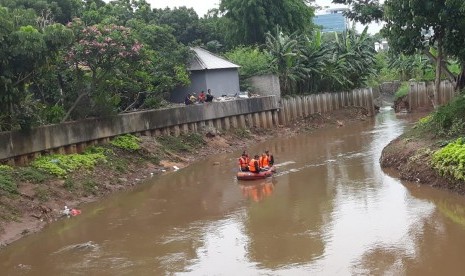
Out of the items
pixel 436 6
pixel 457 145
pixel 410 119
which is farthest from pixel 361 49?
pixel 457 145

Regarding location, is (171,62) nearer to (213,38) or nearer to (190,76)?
(190,76)

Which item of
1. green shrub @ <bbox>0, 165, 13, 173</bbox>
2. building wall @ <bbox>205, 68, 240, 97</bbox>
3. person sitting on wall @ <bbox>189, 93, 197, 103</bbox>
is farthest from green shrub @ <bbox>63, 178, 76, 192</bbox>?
building wall @ <bbox>205, 68, 240, 97</bbox>

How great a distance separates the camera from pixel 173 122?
29.3 m

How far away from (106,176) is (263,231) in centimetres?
936

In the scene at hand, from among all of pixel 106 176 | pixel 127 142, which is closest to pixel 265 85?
pixel 127 142

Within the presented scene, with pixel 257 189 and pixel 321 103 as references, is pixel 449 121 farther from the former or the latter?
pixel 321 103

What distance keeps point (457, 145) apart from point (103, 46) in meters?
13.7

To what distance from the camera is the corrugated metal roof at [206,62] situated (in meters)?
34.4

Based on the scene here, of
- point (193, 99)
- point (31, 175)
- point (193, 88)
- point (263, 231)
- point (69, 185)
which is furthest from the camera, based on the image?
point (193, 88)

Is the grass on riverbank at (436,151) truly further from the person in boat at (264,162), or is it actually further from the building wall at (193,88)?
the building wall at (193,88)

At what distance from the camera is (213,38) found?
49.3m

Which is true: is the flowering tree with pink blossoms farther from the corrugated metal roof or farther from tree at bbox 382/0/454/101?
tree at bbox 382/0/454/101

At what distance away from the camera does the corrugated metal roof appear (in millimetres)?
34406

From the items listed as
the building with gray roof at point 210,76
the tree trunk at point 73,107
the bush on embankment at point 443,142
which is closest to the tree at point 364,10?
the bush on embankment at point 443,142
